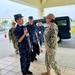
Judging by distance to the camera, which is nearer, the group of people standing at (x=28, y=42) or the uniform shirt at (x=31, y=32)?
the group of people standing at (x=28, y=42)

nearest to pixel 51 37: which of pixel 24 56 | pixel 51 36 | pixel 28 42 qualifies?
pixel 51 36

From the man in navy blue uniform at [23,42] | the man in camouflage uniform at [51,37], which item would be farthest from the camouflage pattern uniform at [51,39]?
the man in navy blue uniform at [23,42]

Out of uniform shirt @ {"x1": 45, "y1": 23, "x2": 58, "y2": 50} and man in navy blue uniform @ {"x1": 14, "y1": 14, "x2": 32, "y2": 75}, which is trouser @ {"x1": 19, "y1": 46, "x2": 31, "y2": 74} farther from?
uniform shirt @ {"x1": 45, "y1": 23, "x2": 58, "y2": 50}

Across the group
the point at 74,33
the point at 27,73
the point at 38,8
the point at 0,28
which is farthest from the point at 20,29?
the point at 38,8

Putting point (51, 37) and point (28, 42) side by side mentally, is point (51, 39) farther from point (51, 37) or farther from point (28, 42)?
point (28, 42)

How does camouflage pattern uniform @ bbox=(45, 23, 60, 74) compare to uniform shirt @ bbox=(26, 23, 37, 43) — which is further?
uniform shirt @ bbox=(26, 23, 37, 43)

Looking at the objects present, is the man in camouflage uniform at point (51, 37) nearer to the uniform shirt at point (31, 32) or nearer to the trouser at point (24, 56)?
the trouser at point (24, 56)

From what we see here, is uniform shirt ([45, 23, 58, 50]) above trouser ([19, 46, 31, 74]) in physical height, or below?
above

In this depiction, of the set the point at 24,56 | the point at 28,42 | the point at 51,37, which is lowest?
the point at 24,56

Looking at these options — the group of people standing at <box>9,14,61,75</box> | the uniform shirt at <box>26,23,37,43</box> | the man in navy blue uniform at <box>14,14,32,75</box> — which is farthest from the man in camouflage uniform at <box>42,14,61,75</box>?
the uniform shirt at <box>26,23,37,43</box>

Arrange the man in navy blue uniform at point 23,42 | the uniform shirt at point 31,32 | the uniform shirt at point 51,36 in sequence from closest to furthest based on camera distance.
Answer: the uniform shirt at point 51,36 < the man in navy blue uniform at point 23,42 < the uniform shirt at point 31,32

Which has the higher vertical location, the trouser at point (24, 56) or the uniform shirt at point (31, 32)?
the uniform shirt at point (31, 32)

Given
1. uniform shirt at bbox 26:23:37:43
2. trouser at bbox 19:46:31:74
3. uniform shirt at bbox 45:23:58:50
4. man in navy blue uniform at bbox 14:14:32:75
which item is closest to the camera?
uniform shirt at bbox 45:23:58:50

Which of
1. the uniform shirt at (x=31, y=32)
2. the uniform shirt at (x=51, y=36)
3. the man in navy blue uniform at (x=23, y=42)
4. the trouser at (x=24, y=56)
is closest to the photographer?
the uniform shirt at (x=51, y=36)
